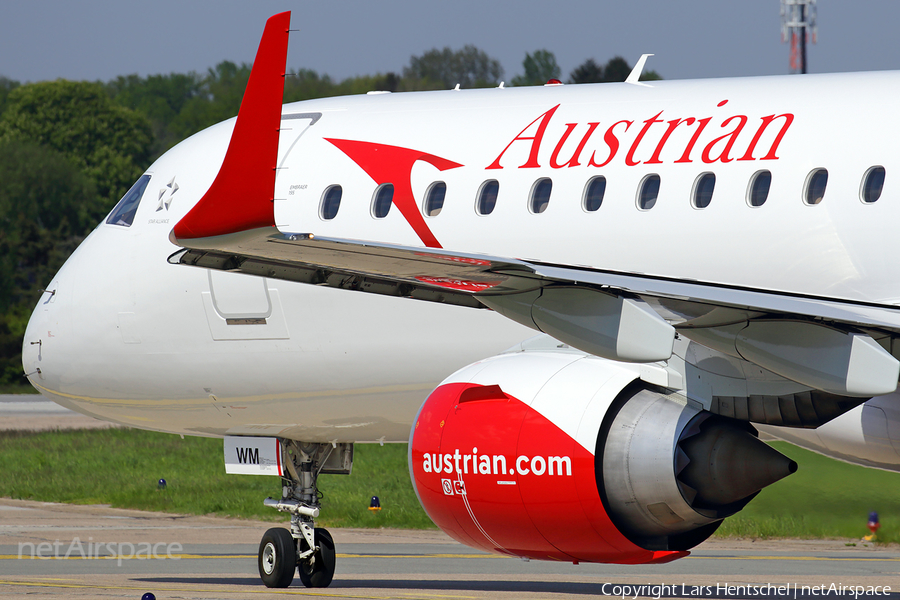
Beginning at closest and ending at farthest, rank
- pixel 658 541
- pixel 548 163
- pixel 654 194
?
pixel 658 541 < pixel 654 194 < pixel 548 163

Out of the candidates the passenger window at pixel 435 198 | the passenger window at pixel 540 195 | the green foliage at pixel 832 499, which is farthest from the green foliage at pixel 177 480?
the passenger window at pixel 540 195

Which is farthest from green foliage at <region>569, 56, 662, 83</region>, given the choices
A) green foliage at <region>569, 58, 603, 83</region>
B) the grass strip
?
the grass strip

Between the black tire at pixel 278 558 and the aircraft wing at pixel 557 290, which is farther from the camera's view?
the black tire at pixel 278 558

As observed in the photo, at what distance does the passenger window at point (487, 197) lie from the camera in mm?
9922

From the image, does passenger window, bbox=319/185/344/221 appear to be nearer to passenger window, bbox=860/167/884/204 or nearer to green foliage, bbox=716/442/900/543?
passenger window, bbox=860/167/884/204

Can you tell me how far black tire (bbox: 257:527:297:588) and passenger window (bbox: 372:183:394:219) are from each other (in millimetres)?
3563

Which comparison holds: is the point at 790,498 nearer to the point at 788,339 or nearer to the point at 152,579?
the point at 152,579

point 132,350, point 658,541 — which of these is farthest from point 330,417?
point 658,541

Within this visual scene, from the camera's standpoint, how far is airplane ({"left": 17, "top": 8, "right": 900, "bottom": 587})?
6305 millimetres

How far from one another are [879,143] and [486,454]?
3.30m

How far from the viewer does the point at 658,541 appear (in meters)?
8.12

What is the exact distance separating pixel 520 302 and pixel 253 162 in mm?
1491

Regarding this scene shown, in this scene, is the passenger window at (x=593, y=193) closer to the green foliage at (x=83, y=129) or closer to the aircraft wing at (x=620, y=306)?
the aircraft wing at (x=620, y=306)

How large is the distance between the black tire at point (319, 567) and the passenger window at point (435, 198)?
12.5 feet
